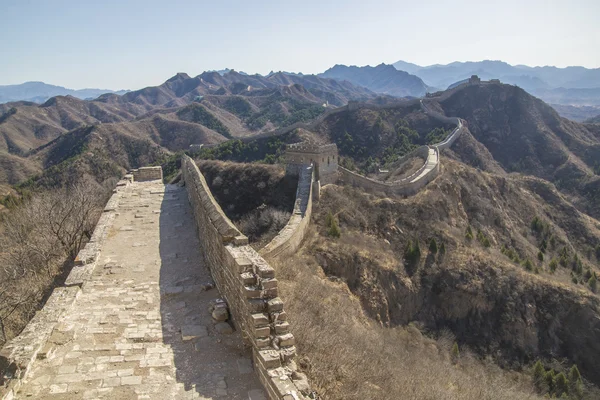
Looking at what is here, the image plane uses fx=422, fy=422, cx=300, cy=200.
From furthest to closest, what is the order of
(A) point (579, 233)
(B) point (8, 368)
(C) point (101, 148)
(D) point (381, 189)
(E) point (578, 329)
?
(C) point (101, 148), (A) point (579, 233), (D) point (381, 189), (E) point (578, 329), (B) point (8, 368)

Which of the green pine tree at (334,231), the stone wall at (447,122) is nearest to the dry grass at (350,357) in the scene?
the green pine tree at (334,231)

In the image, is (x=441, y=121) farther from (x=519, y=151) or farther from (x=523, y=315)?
(x=523, y=315)

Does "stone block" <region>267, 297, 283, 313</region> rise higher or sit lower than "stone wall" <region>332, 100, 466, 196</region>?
higher

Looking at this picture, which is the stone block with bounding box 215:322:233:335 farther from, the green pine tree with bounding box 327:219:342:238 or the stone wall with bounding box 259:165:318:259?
the green pine tree with bounding box 327:219:342:238

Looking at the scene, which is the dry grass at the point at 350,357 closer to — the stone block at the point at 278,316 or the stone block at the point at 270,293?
the stone block at the point at 278,316

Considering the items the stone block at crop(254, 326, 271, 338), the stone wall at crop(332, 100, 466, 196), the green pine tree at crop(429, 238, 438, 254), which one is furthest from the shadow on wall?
the stone wall at crop(332, 100, 466, 196)

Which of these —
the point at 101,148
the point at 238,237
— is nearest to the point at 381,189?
the point at 238,237
